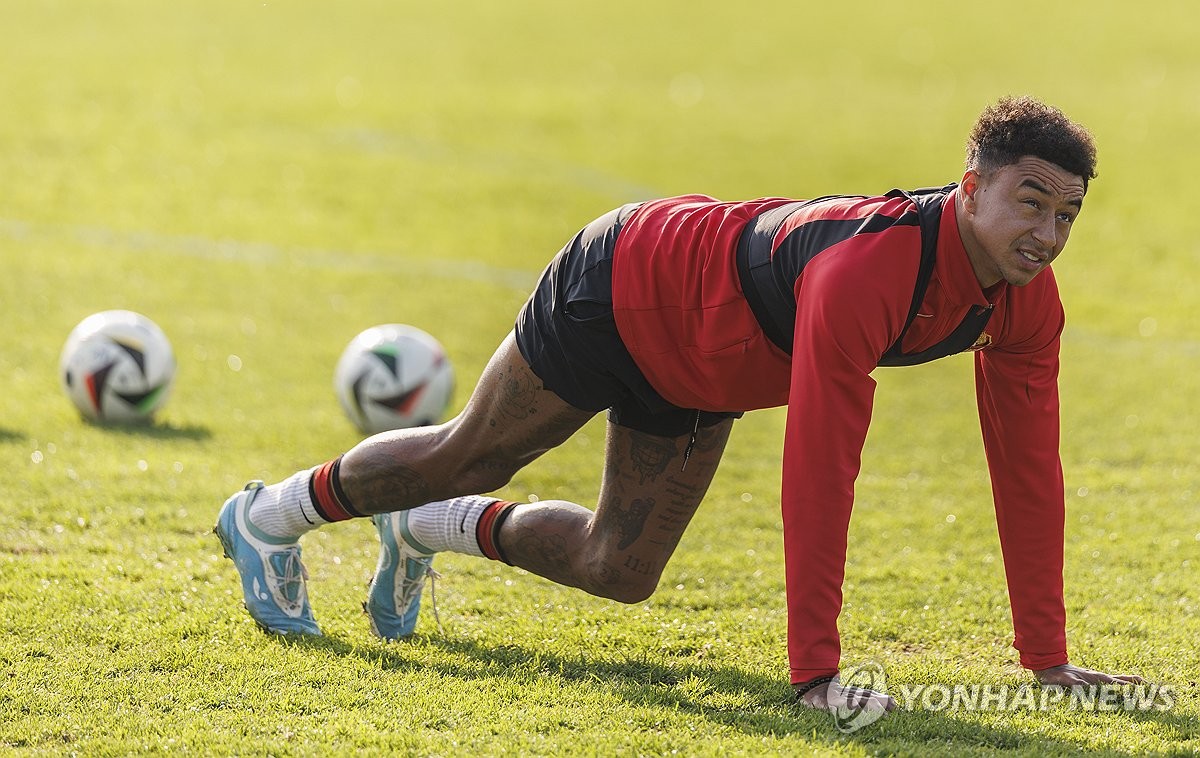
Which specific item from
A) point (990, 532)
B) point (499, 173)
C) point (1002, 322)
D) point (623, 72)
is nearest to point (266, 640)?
point (1002, 322)

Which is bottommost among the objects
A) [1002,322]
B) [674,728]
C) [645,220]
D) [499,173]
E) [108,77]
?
[674,728]

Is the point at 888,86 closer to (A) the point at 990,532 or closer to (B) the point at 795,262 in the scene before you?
(A) the point at 990,532

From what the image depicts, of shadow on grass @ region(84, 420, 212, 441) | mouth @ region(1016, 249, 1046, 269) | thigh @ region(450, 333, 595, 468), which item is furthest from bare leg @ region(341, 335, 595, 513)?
shadow on grass @ region(84, 420, 212, 441)

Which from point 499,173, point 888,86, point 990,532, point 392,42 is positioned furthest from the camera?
point 392,42

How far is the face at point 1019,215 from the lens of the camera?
4.34 meters

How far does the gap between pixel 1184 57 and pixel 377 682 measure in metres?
25.1

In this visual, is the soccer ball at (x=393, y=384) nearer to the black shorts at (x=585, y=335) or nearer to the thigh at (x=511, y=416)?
the thigh at (x=511, y=416)

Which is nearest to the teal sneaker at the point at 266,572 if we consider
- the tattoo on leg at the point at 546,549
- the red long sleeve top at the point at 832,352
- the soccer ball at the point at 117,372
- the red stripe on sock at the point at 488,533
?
the red stripe on sock at the point at 488,533

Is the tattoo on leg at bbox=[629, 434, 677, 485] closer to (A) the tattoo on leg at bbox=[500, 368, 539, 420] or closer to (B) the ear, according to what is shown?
(A) the tattoo on leg at bbox=[500, 368, 539, 420]

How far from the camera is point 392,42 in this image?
2703 cm

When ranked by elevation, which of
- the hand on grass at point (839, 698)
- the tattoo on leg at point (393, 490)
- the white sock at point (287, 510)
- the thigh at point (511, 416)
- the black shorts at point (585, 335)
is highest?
the black shorts at point (585, 335)

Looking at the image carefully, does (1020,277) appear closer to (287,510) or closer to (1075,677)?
(1075,677)

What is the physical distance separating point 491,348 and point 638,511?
21.9ft

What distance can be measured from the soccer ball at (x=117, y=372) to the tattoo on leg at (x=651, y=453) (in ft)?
15.6
